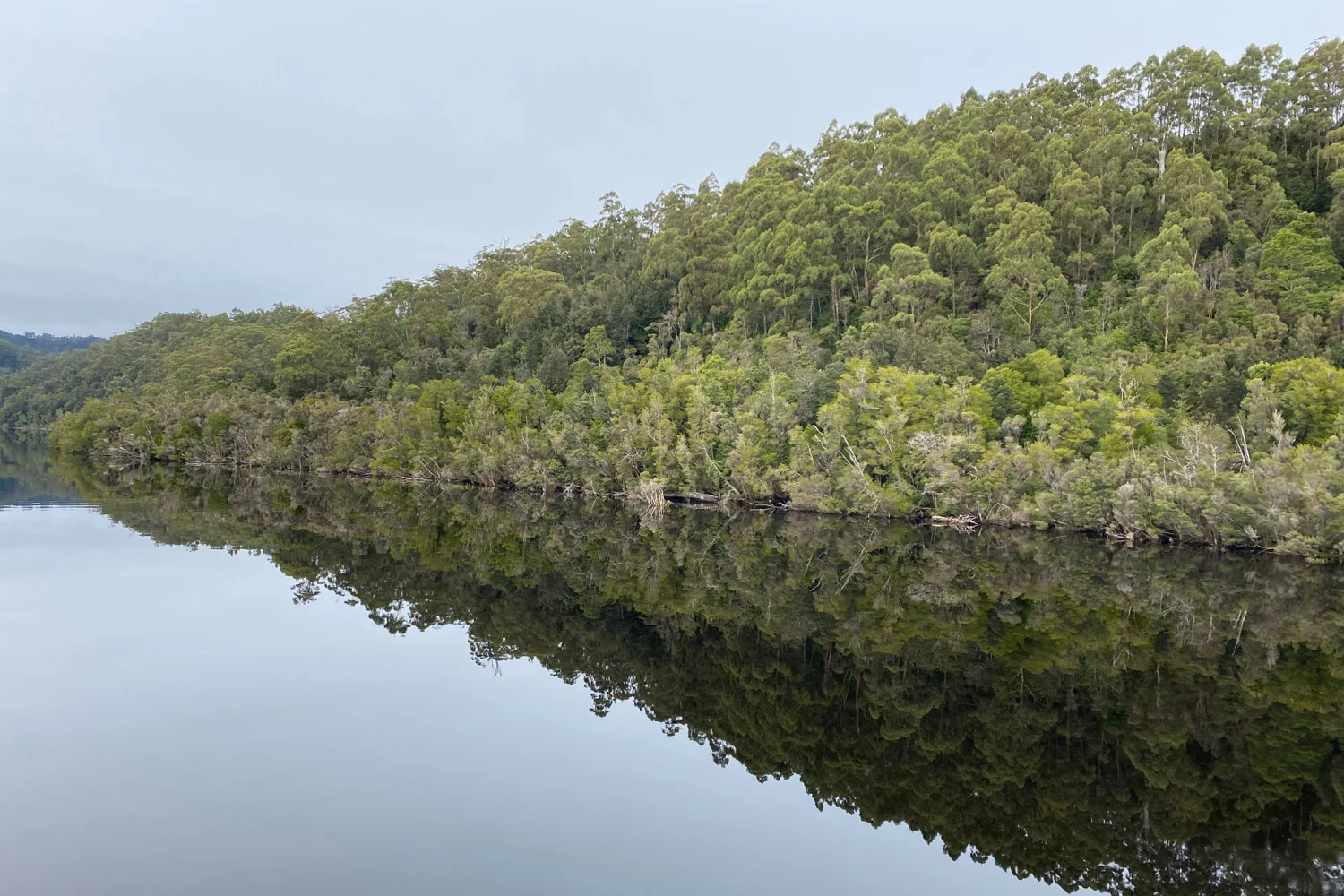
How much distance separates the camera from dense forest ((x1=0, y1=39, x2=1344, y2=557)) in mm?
30656

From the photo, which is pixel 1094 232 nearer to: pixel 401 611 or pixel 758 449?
pixel 758 449

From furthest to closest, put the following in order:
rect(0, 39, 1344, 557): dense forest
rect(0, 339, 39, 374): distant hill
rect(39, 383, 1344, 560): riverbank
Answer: rect(0, 339, 39, 374): distant hill < rect(0, 39, 1344, 557): dense forest < rect(39, 383, 1344, 560): riverbank

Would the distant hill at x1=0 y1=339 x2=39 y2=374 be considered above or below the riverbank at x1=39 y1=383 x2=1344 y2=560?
above

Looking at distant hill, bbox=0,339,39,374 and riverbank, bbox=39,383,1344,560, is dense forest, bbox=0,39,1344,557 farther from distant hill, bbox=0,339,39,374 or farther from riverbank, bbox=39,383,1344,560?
distant hill, bbox=0,339,39,374

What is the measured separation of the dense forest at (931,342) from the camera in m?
30.7

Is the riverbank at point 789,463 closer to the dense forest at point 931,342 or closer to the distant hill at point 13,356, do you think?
the dense forest at point 931,342

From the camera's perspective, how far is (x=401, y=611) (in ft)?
58.9

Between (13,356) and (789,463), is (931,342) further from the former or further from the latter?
(13,356)

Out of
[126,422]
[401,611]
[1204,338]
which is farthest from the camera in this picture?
[126,422]

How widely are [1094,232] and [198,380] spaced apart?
80.9m

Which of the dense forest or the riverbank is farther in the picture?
the dense forest

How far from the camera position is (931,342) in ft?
136

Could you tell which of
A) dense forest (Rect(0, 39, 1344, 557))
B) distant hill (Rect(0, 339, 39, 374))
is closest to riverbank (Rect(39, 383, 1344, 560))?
dense forest (Rect(0, 39, 1344, 557))

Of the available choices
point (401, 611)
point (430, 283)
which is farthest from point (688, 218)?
point (401, 611)
